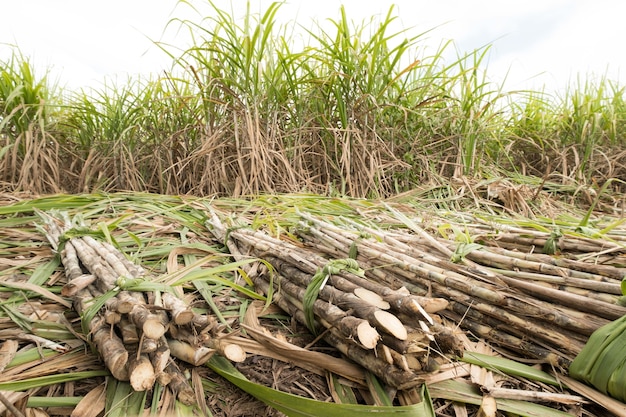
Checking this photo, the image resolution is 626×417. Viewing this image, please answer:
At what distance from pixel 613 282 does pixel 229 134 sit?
287 cm

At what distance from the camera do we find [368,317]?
37.3 inches

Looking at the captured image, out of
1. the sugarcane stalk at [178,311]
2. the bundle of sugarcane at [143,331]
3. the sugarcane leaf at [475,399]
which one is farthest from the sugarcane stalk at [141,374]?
the sugarcane leaf at [475,399]

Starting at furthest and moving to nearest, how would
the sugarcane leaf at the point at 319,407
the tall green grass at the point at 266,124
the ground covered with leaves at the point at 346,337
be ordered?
the tall green grass at the point at 266,124
the ground covered with leaves at the point at 346,337
the sugarcane leaf at the point at 319,407

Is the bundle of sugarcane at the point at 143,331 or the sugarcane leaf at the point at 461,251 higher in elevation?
the sugarcane leaf at the point at 461,251

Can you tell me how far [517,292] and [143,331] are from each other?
1043 millimetres

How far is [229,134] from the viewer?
3424mm

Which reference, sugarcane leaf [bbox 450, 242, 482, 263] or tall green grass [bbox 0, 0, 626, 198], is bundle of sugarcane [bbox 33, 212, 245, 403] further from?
tall green grass [bbox 0, 0, 626, 198]

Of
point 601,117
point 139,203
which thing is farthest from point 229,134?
point 601,117

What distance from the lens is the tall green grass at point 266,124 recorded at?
332 centimetres

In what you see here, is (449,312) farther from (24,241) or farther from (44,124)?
(44,124)

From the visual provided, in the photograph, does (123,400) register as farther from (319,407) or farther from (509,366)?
(509,366)

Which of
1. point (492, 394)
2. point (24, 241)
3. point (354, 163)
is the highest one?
point (354, 163)

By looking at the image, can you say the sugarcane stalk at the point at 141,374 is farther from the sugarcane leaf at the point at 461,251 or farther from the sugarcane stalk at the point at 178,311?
the sugarcane leaf at the point at 461,251

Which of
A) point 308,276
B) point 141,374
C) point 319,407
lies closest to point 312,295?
point 308,276
